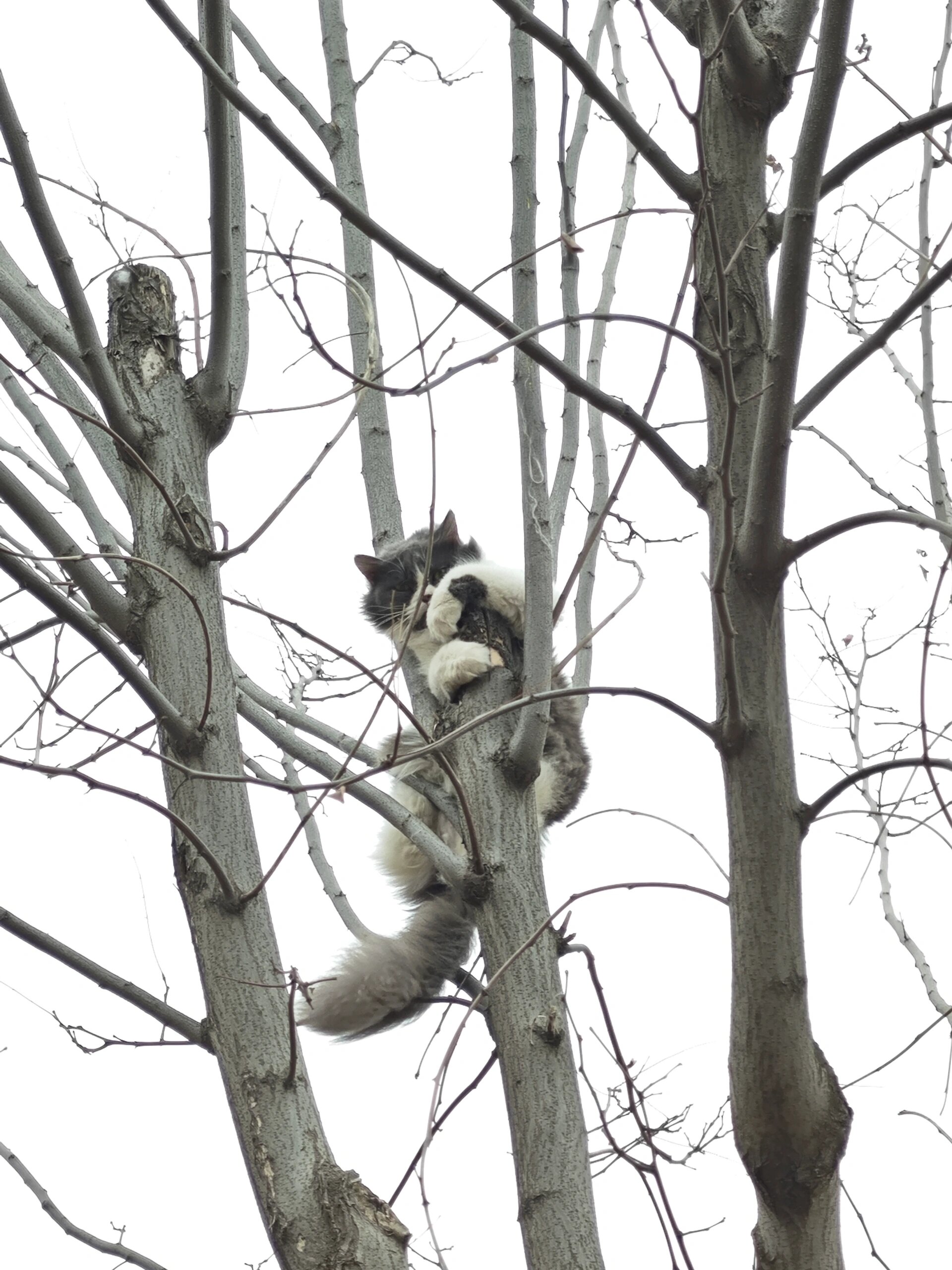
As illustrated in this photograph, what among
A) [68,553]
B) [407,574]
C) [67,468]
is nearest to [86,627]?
[68,553]

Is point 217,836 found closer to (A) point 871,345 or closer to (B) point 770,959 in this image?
(B) point 770,959

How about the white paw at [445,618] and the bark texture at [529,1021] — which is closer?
the bark texture at [529,1021]

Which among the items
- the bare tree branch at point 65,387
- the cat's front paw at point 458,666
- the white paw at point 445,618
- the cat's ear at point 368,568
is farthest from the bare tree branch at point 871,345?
the cat's ear at point 368,568

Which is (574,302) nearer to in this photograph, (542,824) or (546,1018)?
(546,1018)

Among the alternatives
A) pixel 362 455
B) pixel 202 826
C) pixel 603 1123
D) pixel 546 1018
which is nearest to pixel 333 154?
pixel 362 455

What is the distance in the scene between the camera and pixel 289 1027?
2.02 meters

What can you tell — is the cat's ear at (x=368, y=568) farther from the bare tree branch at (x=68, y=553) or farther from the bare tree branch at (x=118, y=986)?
the bare tree branch at (x=118, y=986)

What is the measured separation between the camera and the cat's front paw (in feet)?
11.0

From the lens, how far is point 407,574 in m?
4.72

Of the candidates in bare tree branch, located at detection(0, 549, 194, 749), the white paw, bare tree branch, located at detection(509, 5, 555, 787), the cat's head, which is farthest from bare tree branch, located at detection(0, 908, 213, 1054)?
the cat's head

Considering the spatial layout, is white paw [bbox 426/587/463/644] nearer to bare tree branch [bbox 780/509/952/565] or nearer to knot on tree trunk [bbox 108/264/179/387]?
knot on tree trunk [bbox 108/264/179/387]

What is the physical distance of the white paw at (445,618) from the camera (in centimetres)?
415

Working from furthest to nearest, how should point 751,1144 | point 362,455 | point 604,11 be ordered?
point 604,11, point 362,455, point 751,1144

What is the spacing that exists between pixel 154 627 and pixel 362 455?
111 centimetres
